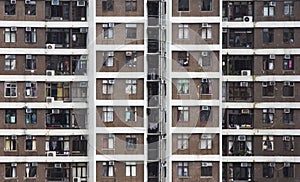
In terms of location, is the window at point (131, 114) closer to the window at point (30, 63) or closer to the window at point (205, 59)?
the window at point (205, 59)

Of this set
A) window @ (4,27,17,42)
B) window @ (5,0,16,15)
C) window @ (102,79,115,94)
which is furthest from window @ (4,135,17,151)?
window @ (5,0,16,15)

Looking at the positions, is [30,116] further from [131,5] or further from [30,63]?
[131,5]

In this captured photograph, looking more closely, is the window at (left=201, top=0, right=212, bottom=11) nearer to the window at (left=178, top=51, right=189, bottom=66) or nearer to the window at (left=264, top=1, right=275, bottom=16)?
the window at (left=178, top=51, right=189, bottom=66)

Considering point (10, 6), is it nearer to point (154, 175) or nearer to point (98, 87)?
point (98, 87)

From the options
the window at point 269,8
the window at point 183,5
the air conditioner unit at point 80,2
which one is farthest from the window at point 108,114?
the window at point 269,8

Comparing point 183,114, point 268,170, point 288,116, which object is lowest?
point 268,170

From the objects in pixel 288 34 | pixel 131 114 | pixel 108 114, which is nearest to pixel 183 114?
pixel 131 114

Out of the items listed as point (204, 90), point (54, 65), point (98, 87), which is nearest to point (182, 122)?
point (204, 90)
